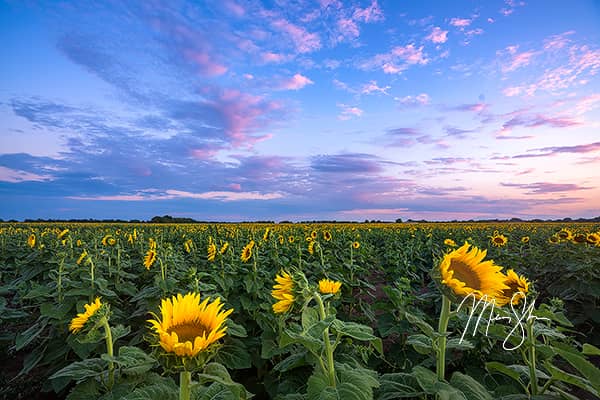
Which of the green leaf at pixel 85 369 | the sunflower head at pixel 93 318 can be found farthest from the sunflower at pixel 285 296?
the green leaf at pixel 85 369

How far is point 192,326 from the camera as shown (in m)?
1.78

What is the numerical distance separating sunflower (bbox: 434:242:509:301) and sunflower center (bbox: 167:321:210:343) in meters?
1.26

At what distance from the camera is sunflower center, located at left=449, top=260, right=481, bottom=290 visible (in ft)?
6.57

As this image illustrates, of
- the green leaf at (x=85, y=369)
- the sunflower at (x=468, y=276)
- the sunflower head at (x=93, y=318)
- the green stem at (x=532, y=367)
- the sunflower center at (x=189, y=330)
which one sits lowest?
the green leaf at (x=85, y=369)

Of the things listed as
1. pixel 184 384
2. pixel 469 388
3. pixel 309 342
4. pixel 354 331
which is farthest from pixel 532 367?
pixel 184 384

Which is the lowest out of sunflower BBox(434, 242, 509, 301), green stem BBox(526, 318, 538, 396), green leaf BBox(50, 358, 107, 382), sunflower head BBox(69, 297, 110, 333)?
green leaf BBox(50, 358, 107, 382)

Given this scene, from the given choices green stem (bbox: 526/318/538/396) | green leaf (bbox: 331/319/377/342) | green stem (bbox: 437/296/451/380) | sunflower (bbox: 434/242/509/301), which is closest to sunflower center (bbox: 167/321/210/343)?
green leaf (bbox: 331/319/377/342)

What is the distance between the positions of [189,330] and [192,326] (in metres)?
0.05

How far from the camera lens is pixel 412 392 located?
5.57 feet

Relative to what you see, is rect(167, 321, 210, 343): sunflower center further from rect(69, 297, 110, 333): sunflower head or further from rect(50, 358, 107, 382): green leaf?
rect(50, 358, 107, 382): green leaf

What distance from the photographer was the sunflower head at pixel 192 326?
146 cm

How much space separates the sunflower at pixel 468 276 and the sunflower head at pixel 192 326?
3.73ft

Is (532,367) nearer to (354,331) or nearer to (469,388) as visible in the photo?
(469,388)

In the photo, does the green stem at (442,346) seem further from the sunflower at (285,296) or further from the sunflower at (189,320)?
the sunflower at (189,320)
